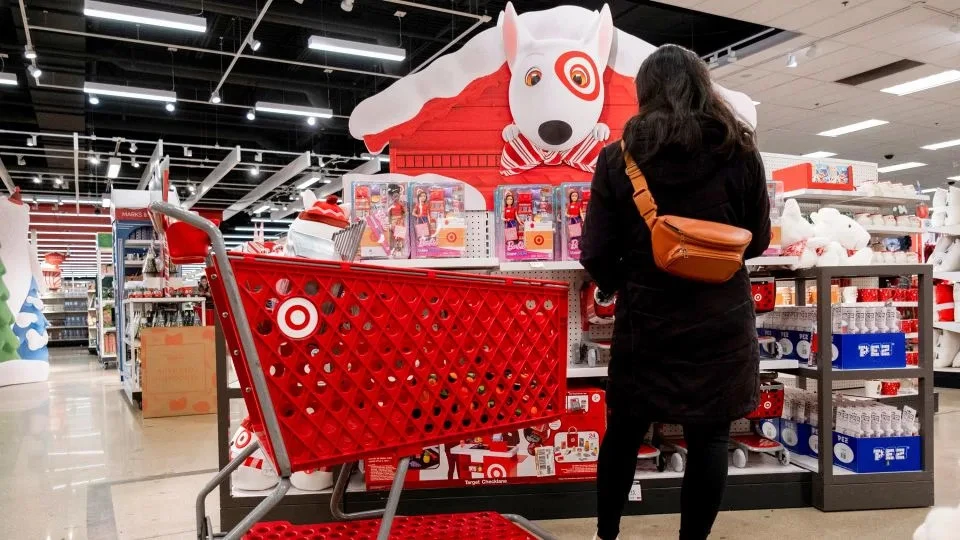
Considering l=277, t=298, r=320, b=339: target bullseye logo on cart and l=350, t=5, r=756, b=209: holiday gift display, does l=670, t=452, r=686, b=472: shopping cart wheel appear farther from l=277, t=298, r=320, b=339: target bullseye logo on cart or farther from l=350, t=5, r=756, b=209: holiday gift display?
l=277, t=298, r=320, b=339: target bullseye logo on cart

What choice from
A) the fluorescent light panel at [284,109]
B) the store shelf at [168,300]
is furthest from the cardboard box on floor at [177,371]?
the fluorescent light panel at [284,109]

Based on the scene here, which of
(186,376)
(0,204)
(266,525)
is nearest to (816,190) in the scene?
(266,525)

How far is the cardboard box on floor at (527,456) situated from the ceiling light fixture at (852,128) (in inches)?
444

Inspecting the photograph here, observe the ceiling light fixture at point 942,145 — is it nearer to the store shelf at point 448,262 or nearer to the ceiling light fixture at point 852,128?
the ceiling light fixture at point 852,128

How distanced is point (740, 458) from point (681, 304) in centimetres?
155

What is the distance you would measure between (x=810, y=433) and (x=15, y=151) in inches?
718

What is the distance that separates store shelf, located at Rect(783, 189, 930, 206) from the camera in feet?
16.0

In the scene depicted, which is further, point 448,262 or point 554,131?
point 554,131

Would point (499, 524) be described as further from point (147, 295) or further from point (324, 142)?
point (324, 142)

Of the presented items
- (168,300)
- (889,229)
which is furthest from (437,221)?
(889,229)

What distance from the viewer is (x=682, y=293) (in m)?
1.75

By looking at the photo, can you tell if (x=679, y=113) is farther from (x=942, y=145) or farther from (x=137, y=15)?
(x=942, y=145)

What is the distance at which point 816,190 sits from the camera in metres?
4.80

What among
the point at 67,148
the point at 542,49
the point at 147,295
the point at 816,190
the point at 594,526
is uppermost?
the point at 67,148
